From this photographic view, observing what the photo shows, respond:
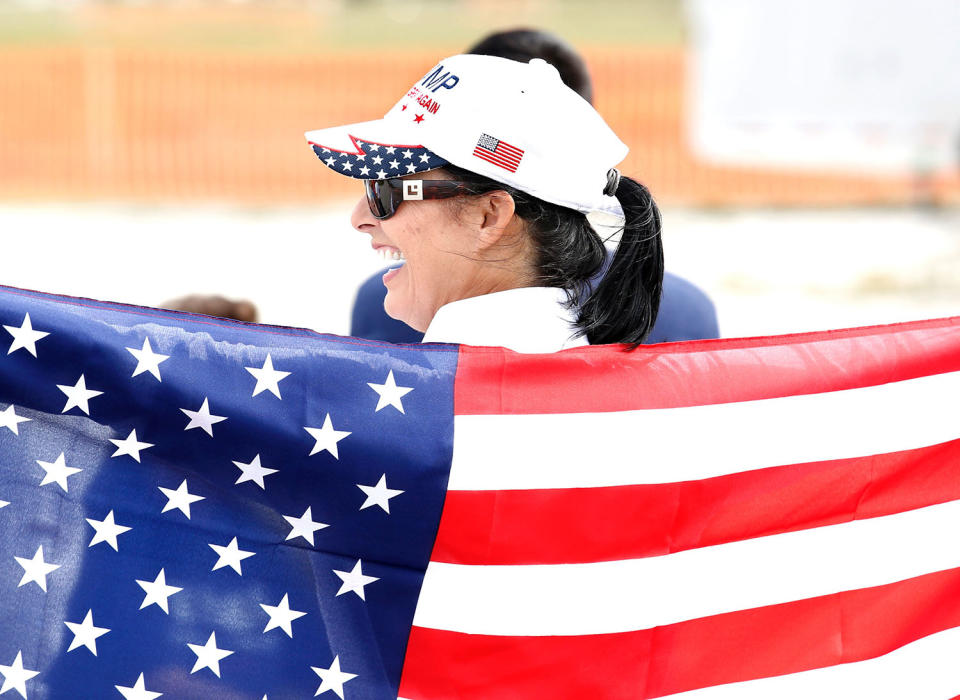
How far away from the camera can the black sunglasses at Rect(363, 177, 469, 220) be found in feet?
6.68

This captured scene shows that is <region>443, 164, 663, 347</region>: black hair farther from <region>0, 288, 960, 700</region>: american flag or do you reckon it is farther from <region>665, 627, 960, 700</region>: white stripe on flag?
<region>665, 627, 960, 700</region>: white stripe on flag

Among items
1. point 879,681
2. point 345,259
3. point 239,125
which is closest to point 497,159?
point 879,681

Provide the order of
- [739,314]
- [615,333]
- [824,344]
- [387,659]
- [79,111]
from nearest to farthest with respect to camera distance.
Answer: [387,659] < [615,333] < [824,344] < [739,314] < [79,111]

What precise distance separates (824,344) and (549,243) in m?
0.64

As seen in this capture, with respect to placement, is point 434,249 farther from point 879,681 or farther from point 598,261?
point 879,681

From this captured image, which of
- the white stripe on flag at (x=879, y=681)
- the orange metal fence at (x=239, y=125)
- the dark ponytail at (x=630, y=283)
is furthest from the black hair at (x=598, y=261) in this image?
the orange metal fence at (x=239, y=125)

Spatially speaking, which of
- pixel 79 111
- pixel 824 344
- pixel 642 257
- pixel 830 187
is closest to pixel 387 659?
pixel 642 257

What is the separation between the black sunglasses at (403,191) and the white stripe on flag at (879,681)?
101 centimetres

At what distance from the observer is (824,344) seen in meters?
2.30

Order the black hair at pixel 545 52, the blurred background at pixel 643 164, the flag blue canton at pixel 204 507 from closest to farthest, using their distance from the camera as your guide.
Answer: the flag blue canton at pixel 204 507 < the black hair at pixel 545 52 < the blurred background at pixel 643 164

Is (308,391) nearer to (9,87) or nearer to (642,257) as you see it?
(642,257)

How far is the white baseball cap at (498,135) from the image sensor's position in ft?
A: 6.50

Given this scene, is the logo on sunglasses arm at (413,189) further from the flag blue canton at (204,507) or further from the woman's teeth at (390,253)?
the flag blue canton at (204,507)

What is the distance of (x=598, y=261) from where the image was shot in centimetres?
212
